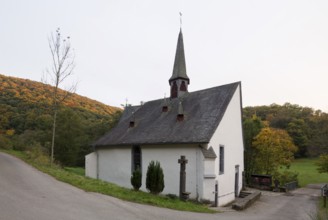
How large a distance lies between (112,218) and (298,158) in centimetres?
6659

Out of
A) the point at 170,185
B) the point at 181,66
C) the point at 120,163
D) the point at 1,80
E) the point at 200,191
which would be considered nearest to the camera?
the point at 200,191

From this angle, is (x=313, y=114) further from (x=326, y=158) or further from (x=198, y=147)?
(x=198, y=147)

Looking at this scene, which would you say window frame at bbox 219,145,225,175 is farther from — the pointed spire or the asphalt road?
the asphalt road

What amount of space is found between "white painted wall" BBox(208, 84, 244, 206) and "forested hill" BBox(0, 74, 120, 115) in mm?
33304

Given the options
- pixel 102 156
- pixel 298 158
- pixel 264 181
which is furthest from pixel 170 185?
pixel 298 158

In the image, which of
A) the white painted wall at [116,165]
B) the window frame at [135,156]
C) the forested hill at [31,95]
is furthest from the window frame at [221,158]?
the forested hill at [31,95]

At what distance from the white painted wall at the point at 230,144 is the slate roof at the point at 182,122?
0.75m

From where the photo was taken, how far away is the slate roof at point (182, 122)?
18156mm

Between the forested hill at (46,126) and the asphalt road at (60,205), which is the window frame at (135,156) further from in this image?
the forested hill at (46,126)

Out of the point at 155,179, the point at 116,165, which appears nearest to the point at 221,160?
the point at 155,179

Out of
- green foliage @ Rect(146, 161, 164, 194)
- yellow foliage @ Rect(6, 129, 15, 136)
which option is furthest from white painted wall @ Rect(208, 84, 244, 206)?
yellow foliage @ Rect(6, 129, 15, 136)

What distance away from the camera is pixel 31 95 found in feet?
171

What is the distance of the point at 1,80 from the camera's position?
205 feet

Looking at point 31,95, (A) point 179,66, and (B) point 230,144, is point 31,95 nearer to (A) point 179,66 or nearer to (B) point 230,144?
(A) point 179,66
